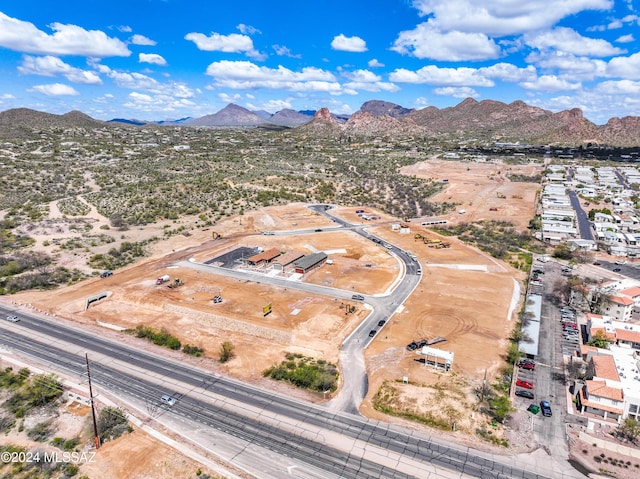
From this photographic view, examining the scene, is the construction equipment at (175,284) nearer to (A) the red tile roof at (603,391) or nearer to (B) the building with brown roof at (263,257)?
(B) the building with brown roof at (263,257)

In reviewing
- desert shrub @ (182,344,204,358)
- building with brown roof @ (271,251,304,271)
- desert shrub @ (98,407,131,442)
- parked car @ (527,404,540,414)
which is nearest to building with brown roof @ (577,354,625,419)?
parked car @ (527,404,540,414)

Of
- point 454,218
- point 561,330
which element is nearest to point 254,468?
point 561,330

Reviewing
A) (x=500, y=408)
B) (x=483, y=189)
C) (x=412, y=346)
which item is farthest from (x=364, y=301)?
(x=483, y=189)

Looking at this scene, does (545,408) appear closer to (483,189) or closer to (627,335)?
(627,335)

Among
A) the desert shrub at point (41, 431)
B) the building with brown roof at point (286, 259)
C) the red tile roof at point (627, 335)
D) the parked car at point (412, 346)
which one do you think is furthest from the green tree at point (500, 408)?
the building with brown roof at point (286, 259)

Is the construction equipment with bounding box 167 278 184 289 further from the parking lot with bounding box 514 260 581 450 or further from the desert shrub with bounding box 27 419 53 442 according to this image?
the parking lot with bounding box 514 260 581 450

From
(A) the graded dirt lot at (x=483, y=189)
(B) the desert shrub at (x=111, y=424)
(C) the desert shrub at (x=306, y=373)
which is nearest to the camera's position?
(B) the desert shrub at (x=111, y=424)
